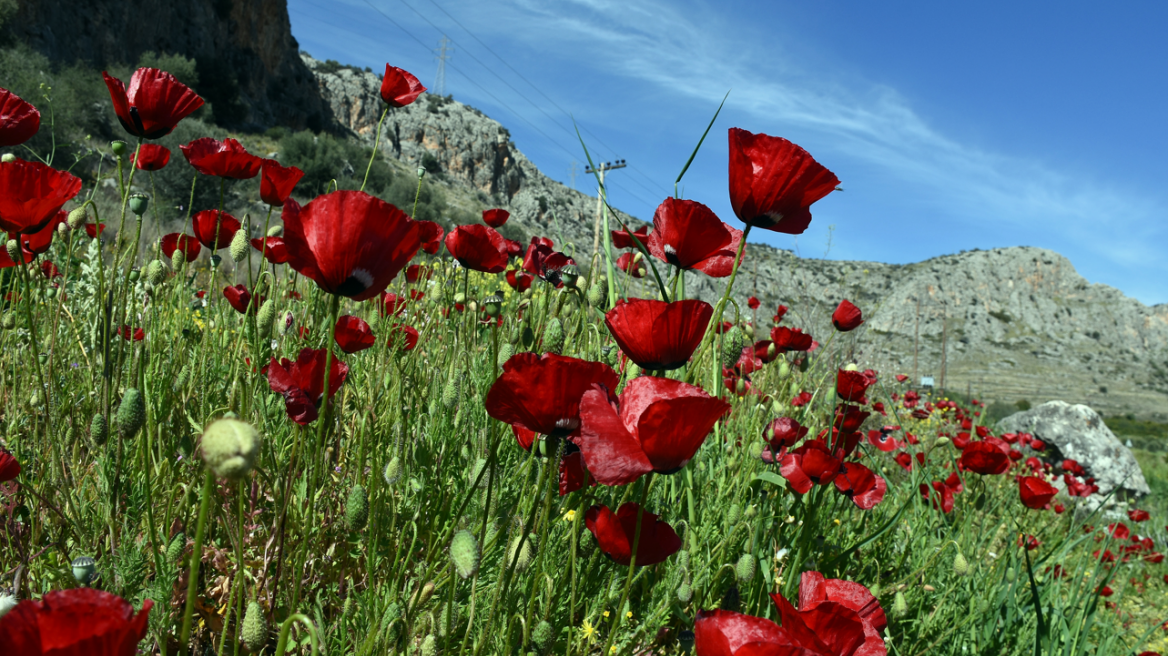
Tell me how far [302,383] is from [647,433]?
71 cm

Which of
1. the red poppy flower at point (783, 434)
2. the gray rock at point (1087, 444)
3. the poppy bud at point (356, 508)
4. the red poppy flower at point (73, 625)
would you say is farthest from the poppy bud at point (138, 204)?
the gray rock at point (1087, 444)

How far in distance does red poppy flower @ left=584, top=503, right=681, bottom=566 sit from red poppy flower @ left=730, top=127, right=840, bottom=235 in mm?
606

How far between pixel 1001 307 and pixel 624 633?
79.8m

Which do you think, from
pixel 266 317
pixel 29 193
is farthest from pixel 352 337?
pixel 29 193

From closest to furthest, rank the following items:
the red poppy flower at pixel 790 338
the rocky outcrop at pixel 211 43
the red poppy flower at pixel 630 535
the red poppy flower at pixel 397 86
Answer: the red poppy flower at pixel 630 535, the red poppy flower at pixel 397 86, the red poppy flower at pixel 790 338, the rocky outcrop at pixel 211 43

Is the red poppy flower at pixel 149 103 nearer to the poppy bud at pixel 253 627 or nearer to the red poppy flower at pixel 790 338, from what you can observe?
the poppy bud at pixel 253 627

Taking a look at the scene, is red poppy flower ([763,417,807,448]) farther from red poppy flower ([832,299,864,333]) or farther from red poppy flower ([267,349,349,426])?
red poppy flower ([267,349,349,426])

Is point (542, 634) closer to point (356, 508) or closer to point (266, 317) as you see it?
point (356, 508)

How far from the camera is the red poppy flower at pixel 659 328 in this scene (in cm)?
89

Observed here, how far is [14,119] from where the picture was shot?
1.24 meters

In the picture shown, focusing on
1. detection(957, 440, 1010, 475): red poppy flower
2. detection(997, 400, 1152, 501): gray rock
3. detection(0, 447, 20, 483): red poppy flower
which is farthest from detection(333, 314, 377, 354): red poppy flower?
detection(997, 400, 1152, 501): gray rock

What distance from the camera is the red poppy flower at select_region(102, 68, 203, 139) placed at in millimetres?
1328

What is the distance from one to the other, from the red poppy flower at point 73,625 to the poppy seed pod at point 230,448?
108 millimetres

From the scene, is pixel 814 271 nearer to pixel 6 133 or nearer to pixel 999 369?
pixel 999 369
